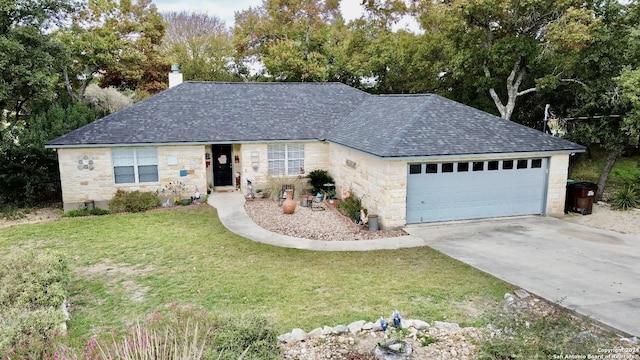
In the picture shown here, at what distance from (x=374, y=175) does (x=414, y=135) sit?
72.2 inches

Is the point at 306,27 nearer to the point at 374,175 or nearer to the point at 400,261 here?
the point at 374,175

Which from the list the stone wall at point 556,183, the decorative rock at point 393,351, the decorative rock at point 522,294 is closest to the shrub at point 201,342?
the decorative rock at point 393,351

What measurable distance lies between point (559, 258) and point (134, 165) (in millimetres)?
15099

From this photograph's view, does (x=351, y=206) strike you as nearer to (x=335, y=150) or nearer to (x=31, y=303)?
(x=335, y=150)

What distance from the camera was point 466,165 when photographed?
13891 millimetres

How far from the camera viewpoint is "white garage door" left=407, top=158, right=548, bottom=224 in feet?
44.3

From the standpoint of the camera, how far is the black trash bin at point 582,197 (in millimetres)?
14977

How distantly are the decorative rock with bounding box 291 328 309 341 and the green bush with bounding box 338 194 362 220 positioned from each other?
7.71 meters

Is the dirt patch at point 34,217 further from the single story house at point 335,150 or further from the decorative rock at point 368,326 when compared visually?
the decorative rock at point 368,326

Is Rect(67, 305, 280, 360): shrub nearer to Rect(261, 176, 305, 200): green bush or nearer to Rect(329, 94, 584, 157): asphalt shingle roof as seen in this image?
Rect(329, 94, 584, 157): asphalt shingle roof

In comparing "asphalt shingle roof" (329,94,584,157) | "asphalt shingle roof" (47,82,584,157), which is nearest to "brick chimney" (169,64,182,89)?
"asphalt shingle roof" (47,82,584,157)

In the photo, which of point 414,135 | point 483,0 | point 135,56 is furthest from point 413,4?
point 414,135

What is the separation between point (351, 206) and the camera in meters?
14.9

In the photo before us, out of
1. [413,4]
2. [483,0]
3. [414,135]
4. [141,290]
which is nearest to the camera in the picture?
[141,290]
